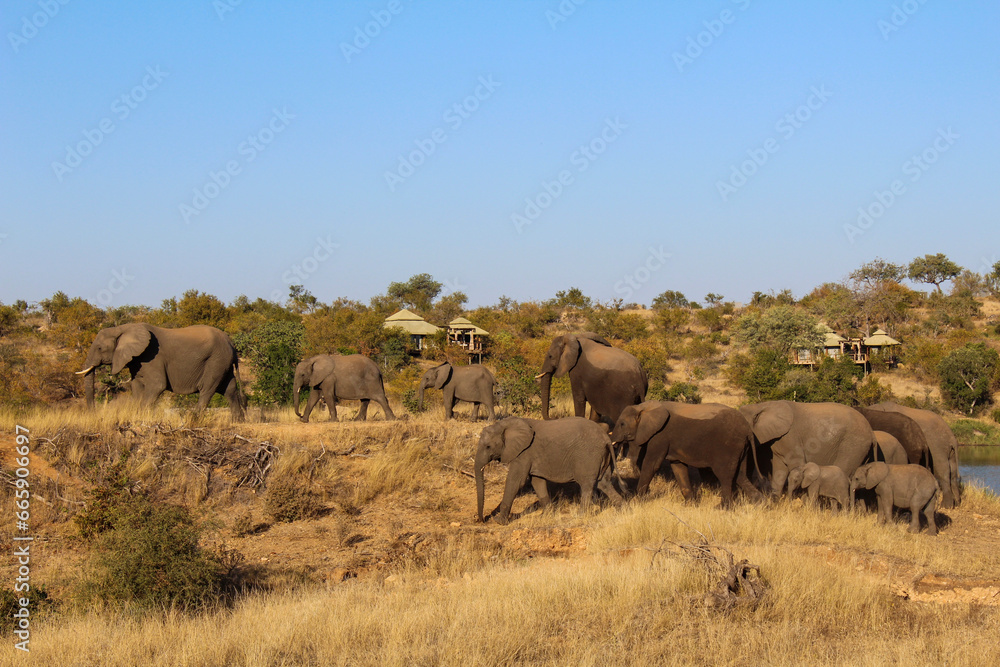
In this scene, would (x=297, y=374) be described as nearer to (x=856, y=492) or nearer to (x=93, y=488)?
(x=93, y=488)

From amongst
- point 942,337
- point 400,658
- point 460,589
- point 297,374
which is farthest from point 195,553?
point 942,337

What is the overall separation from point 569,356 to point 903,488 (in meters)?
5.88

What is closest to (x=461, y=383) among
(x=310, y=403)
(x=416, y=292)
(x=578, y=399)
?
(x=578, y=399)

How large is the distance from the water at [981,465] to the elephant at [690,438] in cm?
1412

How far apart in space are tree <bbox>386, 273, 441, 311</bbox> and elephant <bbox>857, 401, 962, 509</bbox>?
196 feet

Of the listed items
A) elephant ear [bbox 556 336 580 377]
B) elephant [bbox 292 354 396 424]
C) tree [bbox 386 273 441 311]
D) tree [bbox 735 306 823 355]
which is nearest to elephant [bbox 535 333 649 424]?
elephant ear [bbox 556 336 580 377]

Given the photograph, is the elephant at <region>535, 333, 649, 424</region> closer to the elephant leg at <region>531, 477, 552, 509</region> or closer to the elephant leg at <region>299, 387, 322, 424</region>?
the elephant leg at <region>531, 477, 552, 509</region>

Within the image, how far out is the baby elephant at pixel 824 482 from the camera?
1238 centimetres

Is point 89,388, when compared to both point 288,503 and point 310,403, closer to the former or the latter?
point 310,403

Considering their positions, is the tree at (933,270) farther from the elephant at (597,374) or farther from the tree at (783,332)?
the elephant at (597,374)

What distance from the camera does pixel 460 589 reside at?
349 inches

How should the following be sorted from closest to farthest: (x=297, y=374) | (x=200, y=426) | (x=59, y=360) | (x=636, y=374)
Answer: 1. (x=200, y=426)
2. (x=636, y=374)
3. (x=297, y=374)
4. (x=59, y=360)

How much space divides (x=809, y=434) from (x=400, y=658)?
28.4ft

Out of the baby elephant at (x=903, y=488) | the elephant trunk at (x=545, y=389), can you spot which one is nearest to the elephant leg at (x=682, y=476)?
the baby elephant at (x=903, y=488)
